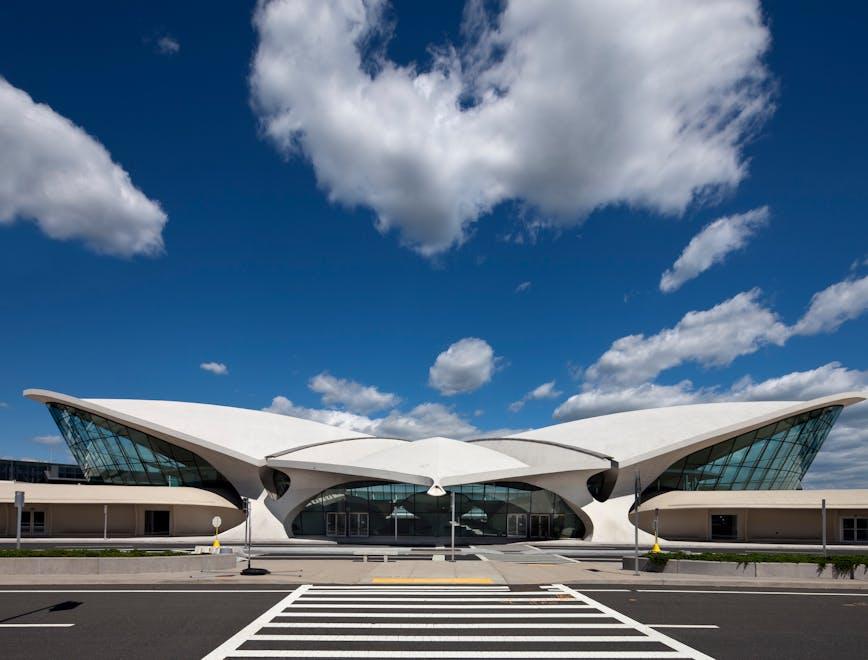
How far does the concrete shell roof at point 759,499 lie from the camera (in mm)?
38594

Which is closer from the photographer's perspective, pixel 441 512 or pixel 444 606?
pixel 444 606

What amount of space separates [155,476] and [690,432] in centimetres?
3956

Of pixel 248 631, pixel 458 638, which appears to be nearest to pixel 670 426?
pixel 458 638

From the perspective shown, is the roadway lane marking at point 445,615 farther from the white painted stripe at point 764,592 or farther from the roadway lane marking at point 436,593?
the white painted stripe at point 764,592

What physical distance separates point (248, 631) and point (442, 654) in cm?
438

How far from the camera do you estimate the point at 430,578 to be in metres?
21.6

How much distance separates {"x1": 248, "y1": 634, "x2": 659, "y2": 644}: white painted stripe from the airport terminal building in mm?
27689

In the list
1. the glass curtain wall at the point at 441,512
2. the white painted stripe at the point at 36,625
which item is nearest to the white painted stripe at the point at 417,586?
the white painted stripe at the point at 36,625

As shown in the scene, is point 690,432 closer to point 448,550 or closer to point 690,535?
point 690,535

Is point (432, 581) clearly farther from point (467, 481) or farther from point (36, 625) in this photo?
point (467, 481)

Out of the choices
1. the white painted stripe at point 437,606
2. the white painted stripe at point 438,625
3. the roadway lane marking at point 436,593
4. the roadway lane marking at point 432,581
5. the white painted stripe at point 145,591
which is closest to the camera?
the white painted stripe at point 438,625

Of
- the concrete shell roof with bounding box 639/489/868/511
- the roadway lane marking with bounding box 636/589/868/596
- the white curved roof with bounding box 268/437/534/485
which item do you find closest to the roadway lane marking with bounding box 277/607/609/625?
Result: the roadway lane marking with bounding box 636/589/868/596

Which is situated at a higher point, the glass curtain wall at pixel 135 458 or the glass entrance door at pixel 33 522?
the glass curtain wall at pixel 135 458

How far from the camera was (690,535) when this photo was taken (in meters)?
43.4
